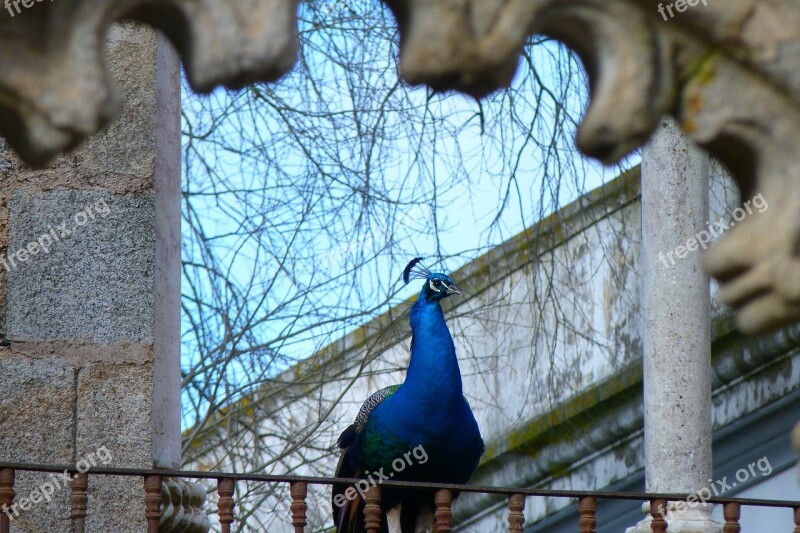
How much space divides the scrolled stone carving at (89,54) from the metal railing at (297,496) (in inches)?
70.3

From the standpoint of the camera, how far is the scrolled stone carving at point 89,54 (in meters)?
1.47

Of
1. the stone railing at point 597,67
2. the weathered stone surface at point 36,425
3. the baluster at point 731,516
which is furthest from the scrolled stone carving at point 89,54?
the baluster at point 731,516

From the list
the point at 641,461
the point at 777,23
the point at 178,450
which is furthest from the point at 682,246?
the point at 777,23

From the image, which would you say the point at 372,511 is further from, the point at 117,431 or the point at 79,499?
the point at 79,499

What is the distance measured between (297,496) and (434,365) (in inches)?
59.7

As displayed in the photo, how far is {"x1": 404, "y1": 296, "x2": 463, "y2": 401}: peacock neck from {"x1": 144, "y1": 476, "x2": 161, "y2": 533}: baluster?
6.00ft

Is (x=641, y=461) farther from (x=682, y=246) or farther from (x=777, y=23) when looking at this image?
(x=777, y=23)

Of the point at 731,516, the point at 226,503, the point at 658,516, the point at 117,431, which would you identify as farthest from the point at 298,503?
the point at 731,516

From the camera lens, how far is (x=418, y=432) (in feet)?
16.5

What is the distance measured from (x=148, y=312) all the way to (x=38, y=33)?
2.00 metres

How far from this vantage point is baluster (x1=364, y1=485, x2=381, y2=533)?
12.1 ft

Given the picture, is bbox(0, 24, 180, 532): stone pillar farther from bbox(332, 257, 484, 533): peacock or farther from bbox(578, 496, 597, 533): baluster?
bbox(332, 257, 484, 533): peacock

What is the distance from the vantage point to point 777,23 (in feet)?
4.94

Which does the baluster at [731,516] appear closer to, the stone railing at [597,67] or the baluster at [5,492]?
the baluster at [5,492]
